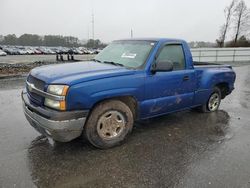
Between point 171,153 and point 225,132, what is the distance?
1647 millimetres

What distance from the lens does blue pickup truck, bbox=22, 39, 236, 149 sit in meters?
3.74

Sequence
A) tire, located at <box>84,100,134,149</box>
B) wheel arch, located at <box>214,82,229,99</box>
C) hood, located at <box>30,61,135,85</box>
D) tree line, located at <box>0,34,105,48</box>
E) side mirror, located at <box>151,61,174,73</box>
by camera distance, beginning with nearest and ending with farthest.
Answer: hood, located at <box>30,61,135,85</box> → tire, located at <box>84,100,134,149</box> → side mirror, located at <box>151,61,174,73</box> → wheel arch, located at <box>214,82,229,99</box> → tree line, located at <box>0,34,105,48</box>

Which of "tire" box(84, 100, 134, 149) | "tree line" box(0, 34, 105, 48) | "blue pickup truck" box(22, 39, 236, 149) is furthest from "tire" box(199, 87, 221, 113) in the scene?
"tree line" box(0, 34, 105, 48)

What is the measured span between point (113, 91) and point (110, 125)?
1.92 ft

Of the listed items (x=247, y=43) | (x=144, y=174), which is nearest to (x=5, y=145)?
(x=144, y=174)

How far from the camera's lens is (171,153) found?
4164 millimetres

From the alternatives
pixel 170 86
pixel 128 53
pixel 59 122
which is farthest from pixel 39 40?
pixel 59 122

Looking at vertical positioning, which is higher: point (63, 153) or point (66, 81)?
point (66, 81)

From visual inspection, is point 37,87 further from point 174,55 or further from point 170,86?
point 174,55

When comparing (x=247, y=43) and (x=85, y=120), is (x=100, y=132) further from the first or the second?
(x=247, y=43)

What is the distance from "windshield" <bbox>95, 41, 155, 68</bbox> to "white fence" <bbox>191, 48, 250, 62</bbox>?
1801 cm

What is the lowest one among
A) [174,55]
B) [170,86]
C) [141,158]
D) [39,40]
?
[141,158]

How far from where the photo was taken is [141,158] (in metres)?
3.96

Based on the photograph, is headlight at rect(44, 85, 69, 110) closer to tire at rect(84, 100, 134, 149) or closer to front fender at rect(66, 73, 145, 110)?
front fender at rect(66, 73, 145, 110)
